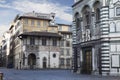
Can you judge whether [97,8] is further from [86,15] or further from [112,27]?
[112,27]

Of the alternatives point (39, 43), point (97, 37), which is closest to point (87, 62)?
point (97, 37)

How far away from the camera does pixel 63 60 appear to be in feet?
239

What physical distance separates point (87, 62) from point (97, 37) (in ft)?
14.6

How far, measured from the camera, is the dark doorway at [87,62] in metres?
33.1

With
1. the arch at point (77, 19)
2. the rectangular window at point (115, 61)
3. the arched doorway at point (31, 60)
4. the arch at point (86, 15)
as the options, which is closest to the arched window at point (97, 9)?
the arch at point (86, 15)

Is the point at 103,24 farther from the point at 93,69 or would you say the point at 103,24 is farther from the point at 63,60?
the point at 63,60

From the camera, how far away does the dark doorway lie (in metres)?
33.1

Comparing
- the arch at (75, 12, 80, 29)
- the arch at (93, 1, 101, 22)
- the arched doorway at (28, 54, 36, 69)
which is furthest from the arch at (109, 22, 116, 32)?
the arched doorway at (28, 54, 36, 69)

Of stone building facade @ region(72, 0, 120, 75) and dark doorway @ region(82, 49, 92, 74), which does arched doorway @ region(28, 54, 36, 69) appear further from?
dark doorway @ region(82, 49, 92, 74)

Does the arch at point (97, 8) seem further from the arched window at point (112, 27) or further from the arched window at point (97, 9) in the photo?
the arched window at point (112, 27)

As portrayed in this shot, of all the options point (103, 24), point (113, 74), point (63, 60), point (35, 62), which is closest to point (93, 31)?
point (103, 24)

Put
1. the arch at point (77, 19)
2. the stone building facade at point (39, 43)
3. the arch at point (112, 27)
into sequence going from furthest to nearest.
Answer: the stone building facade at point (39, 43) → the arch at point (77, 19) → the arch at point (112, 27)

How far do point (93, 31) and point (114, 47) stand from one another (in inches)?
158

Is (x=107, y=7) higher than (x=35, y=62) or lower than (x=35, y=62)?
higher
